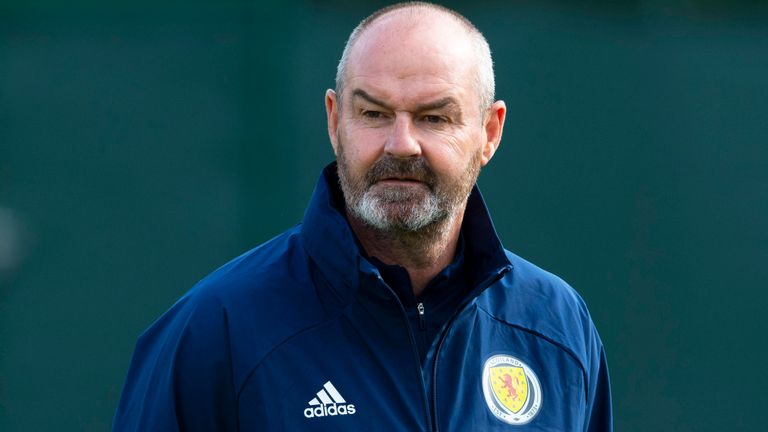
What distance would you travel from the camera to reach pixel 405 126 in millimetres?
2086

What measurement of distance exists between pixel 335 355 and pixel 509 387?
34 centimetres

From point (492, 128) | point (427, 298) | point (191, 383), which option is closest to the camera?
point (191, 383)

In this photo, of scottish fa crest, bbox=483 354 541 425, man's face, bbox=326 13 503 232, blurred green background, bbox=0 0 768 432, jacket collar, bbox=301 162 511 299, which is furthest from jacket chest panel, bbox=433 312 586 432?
blurred green background, bbox=0 0 768 432

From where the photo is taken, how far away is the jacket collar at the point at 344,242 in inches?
80.0

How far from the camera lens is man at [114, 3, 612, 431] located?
1.96m

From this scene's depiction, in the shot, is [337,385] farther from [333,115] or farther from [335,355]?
[333,115]

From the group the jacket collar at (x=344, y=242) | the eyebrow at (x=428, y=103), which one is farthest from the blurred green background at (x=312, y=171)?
the eyebrow at (x=428, y=103)

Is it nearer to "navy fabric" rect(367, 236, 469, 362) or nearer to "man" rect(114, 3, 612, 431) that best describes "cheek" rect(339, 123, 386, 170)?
"man" rect(114, 3, 612, 431)

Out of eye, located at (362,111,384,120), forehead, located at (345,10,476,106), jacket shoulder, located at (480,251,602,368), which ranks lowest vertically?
jacket shoulder, located at (480,251,602,368)

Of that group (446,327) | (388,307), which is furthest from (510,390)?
(388,307)

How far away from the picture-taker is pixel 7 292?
381 centimetres

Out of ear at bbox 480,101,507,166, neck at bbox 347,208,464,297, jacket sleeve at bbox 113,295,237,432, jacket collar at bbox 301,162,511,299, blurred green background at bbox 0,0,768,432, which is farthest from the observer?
blurred green background at bbox 0,0,768,432

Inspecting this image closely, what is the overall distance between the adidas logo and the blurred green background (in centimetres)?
191

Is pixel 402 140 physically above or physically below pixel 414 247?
above
